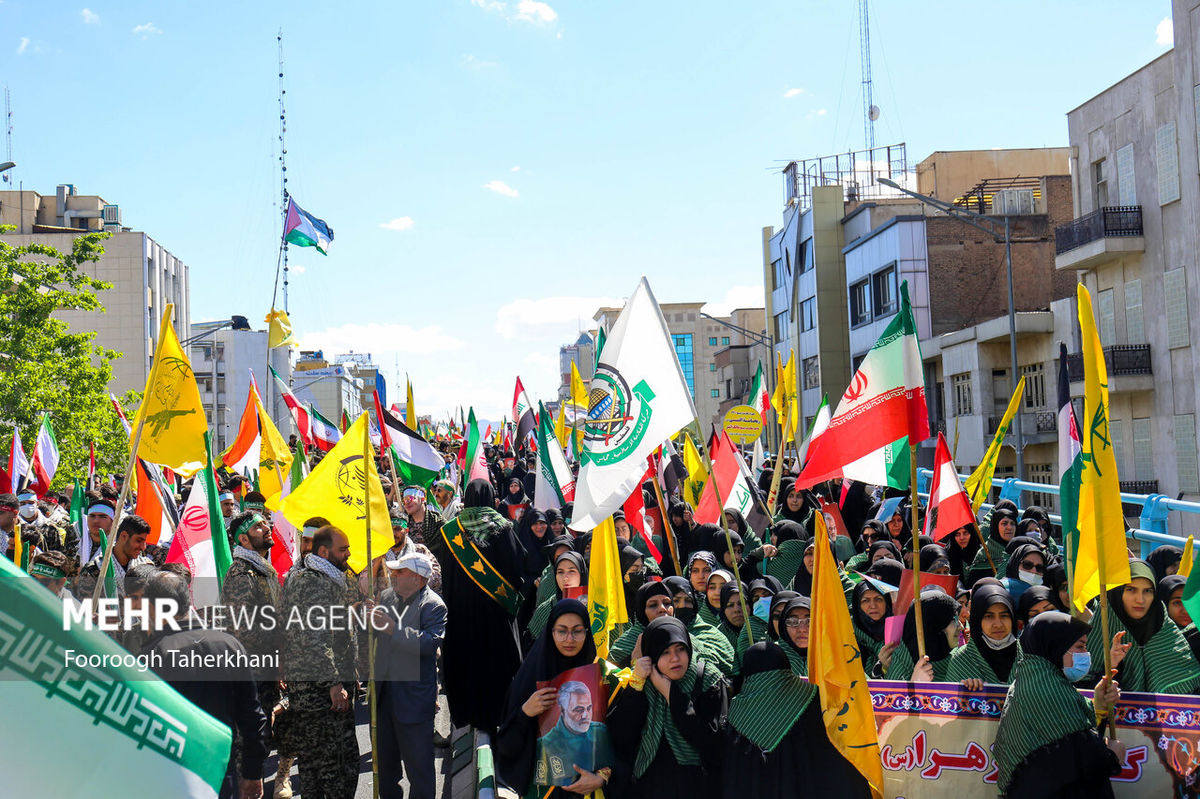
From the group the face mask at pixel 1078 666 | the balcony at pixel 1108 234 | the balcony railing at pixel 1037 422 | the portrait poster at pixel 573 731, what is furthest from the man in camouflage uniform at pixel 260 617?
the balcony railing at pixel 1037 422

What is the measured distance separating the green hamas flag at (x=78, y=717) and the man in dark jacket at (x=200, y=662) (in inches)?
90.0

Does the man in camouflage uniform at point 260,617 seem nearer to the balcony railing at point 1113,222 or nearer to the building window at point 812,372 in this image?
the balcony railing at point 1113,222

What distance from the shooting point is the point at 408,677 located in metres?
6.28

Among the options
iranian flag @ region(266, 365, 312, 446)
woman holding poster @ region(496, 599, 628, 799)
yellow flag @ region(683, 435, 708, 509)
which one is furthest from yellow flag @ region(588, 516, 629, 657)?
iranian flag @ region(266, 365, 312, 446)

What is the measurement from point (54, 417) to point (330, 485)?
17.3 m

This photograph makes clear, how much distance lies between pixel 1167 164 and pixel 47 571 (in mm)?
24852

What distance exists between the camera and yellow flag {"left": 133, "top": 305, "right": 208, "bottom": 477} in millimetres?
6867

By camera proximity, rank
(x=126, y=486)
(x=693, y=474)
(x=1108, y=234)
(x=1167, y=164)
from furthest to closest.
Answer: (x=1108, y=234), (x=1167, y=164), (x=693, y=474), (x=126, y=486)

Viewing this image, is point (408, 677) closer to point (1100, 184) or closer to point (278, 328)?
point (278, 328)

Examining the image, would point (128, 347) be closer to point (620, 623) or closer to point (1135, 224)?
point (1135, 224)

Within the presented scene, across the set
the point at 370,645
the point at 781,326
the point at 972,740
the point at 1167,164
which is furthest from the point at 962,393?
the point at 370,645

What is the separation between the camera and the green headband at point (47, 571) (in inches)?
280

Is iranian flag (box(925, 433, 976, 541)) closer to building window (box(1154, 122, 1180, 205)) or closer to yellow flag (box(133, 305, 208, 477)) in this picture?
yellow flag (box(133, 305, 208, 477))

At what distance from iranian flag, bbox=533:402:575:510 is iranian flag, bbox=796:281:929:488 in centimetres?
468
